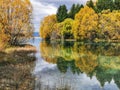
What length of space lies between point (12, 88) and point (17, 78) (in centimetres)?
379

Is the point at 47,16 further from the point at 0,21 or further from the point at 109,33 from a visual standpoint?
the point at 0,21

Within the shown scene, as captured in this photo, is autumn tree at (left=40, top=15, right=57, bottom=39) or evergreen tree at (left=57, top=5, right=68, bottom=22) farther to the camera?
autumn tree at (left=40, top=15, right=57, bottom=39)

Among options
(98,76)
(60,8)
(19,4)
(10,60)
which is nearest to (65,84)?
(98,76)

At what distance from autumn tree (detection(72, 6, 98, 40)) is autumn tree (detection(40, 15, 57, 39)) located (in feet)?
82.3

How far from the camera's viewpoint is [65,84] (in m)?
22.1

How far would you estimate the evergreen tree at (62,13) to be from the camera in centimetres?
11644

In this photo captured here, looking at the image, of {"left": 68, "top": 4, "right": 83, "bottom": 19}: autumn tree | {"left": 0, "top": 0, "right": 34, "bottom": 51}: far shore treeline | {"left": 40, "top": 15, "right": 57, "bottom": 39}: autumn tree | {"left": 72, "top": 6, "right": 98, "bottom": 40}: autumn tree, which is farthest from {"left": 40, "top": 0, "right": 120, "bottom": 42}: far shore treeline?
{"left": 0, "top": 0, "right": 34, "bottom": 51}: far shore treeline

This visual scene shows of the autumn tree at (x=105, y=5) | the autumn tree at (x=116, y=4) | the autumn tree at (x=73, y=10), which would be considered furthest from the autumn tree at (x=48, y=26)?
the autumn tree at (x=116, y=4)

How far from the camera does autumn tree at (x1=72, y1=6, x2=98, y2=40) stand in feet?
290

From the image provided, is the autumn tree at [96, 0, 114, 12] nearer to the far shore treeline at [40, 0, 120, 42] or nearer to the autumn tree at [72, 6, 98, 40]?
the far shore treeline at [40, 0, 120, 42]

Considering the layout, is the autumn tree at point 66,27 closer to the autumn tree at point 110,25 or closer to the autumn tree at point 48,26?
the autumn tree at point 48,26

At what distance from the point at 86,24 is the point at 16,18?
41.4 metres

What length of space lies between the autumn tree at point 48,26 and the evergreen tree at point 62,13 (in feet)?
9.03

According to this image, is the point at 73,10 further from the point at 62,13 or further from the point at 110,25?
the point at 110,25
